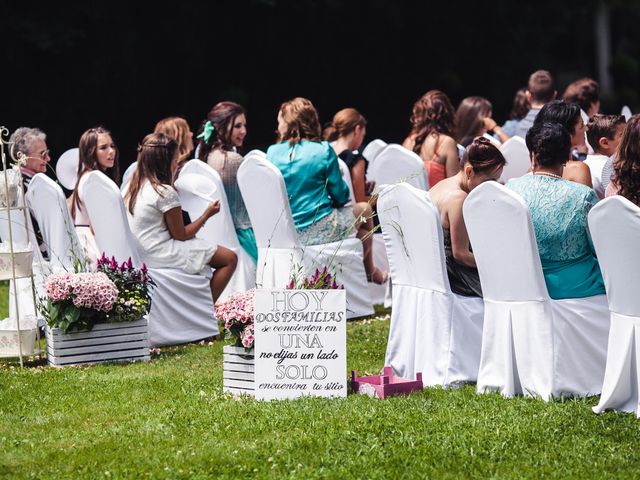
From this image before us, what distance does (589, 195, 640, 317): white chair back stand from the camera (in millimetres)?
5926

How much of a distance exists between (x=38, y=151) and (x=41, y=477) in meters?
4.63

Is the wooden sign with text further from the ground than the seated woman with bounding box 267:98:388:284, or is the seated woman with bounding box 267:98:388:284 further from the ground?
the seated woman with bounding box 267:98:388:284

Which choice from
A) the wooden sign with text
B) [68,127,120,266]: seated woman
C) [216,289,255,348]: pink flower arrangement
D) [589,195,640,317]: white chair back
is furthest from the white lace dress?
[589,195,640,317]: white chair back

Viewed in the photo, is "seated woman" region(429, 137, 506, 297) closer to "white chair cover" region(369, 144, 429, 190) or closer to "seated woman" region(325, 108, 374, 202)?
"white chair cover" region(369, 144, 429, 190)

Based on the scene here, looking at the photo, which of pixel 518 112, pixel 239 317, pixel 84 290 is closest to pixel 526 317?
pixel 239 317

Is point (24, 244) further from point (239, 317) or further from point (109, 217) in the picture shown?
point (239, 317)

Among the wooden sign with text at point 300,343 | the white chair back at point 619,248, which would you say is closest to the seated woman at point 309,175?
the wooden sign with text at point 300,343

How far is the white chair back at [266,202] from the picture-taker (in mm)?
9328

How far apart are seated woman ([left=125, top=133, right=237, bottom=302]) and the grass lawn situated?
7.32 ft

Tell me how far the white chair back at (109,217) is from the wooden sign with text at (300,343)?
8.61 feet

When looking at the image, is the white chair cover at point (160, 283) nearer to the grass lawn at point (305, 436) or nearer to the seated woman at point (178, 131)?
the seated woman at point (178, 131)

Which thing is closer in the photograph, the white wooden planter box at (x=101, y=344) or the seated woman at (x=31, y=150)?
the white wooden planter box at (x=101, y=344)

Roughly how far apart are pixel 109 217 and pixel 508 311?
3.45m

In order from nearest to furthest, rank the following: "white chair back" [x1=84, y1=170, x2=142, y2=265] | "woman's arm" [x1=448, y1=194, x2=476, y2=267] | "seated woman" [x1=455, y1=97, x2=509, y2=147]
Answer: "woman's arm" [x1=448, y1=194, x2=476, y2=267]
"white chair back" [x1=84, y1=170, x2=142, y2=265]
"seated woman" [x1=455, y1=97, x2=509, y2=147]
